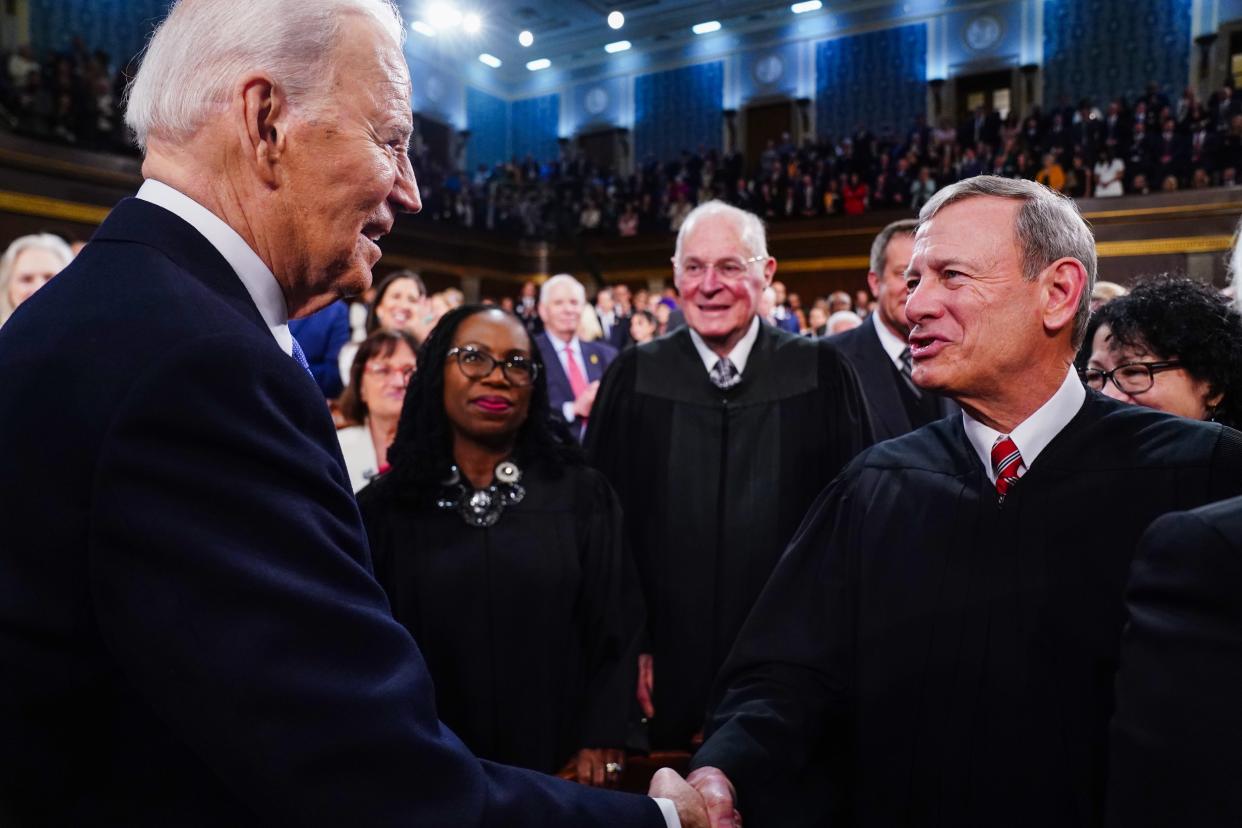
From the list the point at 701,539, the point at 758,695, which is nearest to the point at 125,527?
the point at 758,695

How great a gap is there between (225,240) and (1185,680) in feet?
4.18

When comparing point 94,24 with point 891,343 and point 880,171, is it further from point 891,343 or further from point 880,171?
point 891,343

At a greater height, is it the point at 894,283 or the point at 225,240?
the point at 894,283

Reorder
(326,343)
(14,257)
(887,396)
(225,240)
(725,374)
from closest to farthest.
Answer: (225,240) → (725,374) → (887,396) → (14,257) → (326,343)

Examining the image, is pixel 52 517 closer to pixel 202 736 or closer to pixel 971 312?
pixel 202 736

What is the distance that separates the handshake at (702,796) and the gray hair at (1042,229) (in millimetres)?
1162

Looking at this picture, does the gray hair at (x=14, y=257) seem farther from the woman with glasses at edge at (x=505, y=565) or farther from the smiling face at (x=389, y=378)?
the woman with glasses at edge at (x=505, y=565)

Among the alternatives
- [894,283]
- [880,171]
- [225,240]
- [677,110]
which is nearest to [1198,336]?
[894,283]

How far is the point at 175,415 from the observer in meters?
0.96

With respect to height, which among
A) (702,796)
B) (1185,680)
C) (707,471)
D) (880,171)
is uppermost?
(880,171)

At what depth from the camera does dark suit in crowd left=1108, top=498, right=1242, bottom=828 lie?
3.16 feet

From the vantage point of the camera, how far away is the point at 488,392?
2744 millimetres

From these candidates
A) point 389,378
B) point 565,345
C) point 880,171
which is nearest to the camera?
point 389,378

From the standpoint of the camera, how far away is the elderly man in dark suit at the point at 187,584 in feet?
3.15
